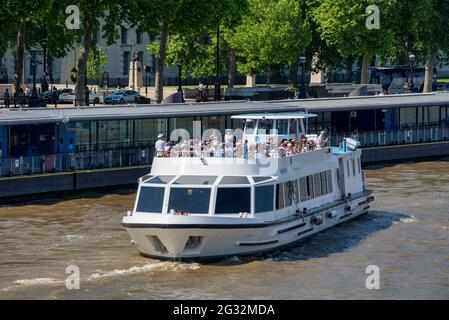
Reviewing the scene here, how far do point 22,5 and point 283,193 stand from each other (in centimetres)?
3826

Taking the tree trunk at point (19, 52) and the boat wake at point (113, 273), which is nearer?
the boat wake at point (113, 273)

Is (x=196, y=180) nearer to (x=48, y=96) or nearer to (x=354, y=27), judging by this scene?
(x=48, y=96)

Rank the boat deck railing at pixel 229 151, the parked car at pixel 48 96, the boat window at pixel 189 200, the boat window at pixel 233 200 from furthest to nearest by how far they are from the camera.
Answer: the parked car at pixel 48 96 < the boat deck railing at pixel 229 151 < the boat window at pixel 233 200 < the boat window at pixel 189 200

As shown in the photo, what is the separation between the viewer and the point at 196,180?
43.1 m

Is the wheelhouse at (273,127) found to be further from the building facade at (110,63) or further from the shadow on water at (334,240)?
the building facade at (110,63)

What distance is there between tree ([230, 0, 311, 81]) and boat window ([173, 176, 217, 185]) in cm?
6396

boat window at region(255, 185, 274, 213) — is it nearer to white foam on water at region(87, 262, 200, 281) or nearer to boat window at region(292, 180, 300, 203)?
boat window at region(292, 180, 300, 203)

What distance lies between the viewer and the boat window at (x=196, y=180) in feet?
141

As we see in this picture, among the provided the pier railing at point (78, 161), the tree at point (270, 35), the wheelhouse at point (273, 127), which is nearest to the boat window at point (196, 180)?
the wheelhouse at point (273, 127)

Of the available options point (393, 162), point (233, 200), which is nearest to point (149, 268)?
point (233, 200)

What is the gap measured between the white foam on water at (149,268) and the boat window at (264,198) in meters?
3.04

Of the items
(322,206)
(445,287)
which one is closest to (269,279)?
(445,287)

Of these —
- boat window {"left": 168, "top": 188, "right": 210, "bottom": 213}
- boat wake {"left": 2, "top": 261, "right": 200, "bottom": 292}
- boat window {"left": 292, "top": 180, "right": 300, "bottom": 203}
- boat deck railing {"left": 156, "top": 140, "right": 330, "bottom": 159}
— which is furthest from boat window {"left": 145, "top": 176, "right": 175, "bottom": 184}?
boat window {"left": 292, "top": 180, "right": 300, "bottom": 203}

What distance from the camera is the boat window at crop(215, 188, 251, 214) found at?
4203 cm
